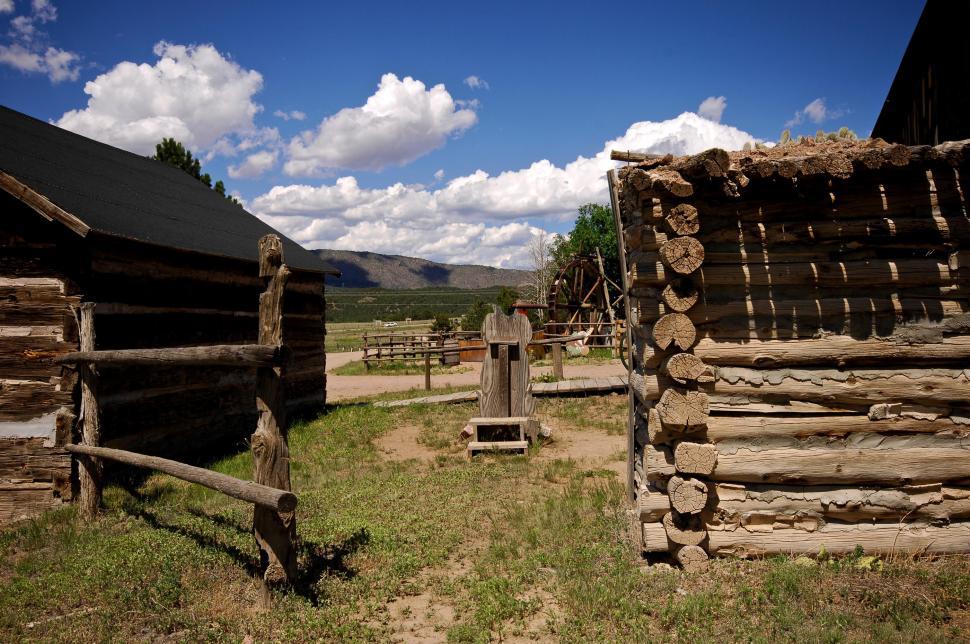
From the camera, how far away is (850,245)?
4980 mm

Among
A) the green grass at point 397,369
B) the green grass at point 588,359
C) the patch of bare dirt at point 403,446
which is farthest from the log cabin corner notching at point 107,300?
the green grass at point 588,359

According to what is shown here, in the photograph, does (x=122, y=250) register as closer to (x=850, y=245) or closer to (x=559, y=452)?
(x=559, y=452)

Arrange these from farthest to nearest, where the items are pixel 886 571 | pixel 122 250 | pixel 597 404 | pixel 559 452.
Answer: pixel 597 404 < pixel 559 452 < pixel 122 250 < pixel 886 571

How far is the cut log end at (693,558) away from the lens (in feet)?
16.1

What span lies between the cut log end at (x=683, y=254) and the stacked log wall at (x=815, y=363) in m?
0.02

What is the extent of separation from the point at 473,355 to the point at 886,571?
24.8 metres

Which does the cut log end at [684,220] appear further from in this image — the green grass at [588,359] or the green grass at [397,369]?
the green grass at [397,369]

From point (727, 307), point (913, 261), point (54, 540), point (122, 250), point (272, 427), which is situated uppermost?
point (122, 250)

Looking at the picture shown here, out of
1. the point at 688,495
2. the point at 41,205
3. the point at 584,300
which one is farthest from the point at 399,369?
the point at 688,495

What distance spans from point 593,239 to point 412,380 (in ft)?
117

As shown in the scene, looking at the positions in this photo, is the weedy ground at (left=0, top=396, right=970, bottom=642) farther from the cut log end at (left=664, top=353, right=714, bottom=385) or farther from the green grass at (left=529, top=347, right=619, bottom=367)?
the green grass at (left=529, top=347, right=619, bottom=367)

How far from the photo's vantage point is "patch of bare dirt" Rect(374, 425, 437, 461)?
31.9 ft

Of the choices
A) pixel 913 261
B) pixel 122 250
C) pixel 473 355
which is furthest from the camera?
pixel 473 355

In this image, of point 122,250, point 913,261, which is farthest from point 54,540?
point 913,261
